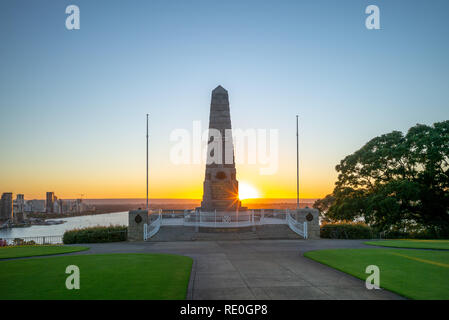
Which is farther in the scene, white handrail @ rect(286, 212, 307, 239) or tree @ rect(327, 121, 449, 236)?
tree @ rect(327, 121, 449, 236)

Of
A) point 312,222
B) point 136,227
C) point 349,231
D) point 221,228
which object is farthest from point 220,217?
point 349,231

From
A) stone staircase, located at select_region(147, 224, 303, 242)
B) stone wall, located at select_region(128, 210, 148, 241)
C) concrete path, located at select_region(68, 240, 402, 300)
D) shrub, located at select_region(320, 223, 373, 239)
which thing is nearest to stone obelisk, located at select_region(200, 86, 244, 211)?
stone staircase, located at select_region(147, 224, 303, 242)

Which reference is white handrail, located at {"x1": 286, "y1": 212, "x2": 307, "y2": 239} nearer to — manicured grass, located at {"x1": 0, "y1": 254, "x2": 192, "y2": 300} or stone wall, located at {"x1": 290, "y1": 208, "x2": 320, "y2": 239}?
stone wall, located at {"x1": 290, "y1": 208, "x2": 320, "y2": 239}

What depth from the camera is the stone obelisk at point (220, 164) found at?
28797 millimetres

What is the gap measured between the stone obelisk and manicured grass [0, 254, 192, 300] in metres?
14.8

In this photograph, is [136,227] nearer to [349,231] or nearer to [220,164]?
[220,164]

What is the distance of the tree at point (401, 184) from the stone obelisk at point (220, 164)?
34.5 feet

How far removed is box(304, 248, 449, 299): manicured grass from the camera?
853 cm

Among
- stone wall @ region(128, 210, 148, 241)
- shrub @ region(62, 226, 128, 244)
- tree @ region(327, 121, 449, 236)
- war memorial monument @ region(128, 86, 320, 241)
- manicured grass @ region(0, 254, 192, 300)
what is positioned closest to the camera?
manicured grass @ region(0, 254, 192, 300)

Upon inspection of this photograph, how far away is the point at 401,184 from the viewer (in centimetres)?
2739
